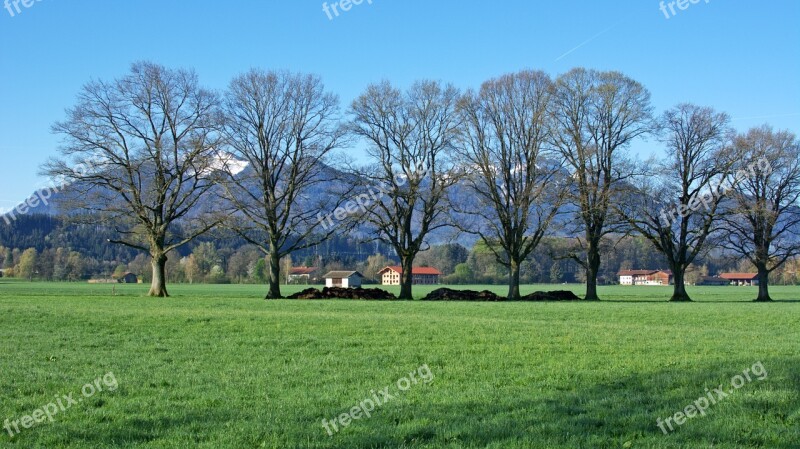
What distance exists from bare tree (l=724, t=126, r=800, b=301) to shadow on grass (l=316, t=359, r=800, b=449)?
47.0 meters

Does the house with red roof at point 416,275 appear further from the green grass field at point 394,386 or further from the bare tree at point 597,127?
the green grass field at point 394,386

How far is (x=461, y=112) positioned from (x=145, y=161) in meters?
23.7

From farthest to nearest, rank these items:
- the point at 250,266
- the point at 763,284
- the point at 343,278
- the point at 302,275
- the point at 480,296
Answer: the point at 302,275
the point at 250,266
the point at 343,278
the point at 763,284
the point at 480,296

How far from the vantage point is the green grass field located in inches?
299

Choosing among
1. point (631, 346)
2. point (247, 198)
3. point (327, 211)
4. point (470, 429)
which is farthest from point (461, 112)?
point (470, 429)

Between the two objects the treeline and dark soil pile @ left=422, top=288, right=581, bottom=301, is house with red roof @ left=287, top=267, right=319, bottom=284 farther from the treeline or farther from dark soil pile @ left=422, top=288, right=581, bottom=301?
dark soil pile @ left=422, top=288, right=581, bottom=301

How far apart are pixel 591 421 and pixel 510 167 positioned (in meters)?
45.1

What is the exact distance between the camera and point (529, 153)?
5206 cm

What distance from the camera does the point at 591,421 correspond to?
8.33 m

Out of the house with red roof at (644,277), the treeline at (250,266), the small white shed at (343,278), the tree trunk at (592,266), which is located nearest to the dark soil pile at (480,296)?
the tree trunk at (592,266)

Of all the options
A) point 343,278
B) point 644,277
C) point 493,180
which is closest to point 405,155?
point 493,180

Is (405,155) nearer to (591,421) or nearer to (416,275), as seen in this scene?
(591,421)

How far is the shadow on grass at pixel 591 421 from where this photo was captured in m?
7.36

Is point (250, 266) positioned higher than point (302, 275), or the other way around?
point (250, 266)
